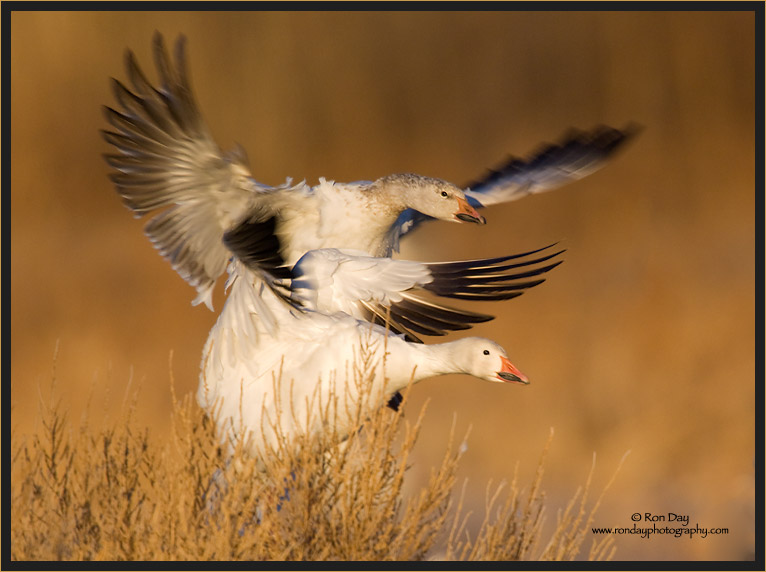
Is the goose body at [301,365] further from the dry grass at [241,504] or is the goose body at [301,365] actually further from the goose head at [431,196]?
the goose head at [431,196]

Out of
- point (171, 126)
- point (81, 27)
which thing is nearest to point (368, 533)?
point (171, 126)

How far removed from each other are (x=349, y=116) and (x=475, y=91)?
1.54 meters

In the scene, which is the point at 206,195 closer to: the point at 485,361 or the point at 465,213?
the point at 465,213

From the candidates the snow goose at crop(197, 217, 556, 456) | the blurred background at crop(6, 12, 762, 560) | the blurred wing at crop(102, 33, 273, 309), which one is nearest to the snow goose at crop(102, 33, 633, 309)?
the blurred wing at crop(102, 33, 273, 309)

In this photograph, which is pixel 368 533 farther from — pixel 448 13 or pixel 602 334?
pixel 602 334

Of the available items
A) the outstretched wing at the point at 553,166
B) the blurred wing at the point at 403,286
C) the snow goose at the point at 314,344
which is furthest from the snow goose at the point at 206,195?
the outstretched wing at the point at 553,166

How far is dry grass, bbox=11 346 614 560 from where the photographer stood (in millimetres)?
3998

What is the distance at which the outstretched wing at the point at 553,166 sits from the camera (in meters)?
6.78

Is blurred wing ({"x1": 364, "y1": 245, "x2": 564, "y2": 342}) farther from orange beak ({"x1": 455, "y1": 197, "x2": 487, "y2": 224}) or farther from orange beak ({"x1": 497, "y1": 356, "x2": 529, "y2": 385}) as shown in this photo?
orange beak ({"x1": 455, "y1": 197, "x2": 487, "y2": 224})

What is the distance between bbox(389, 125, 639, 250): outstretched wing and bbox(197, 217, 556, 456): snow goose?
2.11 m

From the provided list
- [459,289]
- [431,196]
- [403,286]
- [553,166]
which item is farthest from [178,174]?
[553,166]

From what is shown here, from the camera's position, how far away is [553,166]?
6.95m

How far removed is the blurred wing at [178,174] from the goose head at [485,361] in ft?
4.15

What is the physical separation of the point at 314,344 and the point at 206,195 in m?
0.95
